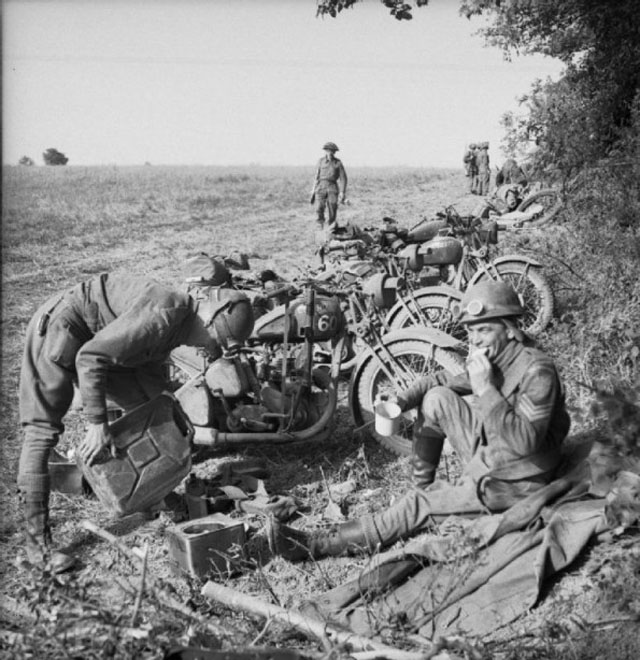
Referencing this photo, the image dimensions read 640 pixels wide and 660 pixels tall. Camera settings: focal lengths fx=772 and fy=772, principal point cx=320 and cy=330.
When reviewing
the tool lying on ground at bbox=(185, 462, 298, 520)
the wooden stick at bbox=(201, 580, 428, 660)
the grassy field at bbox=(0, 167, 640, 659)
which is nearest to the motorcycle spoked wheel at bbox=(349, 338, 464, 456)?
the grassy field at bbox=(0, 167, 640, 659)

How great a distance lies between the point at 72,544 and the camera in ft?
14.5

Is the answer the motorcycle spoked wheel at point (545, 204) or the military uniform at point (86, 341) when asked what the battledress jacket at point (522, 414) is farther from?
the motorcycle spoked wheel at point (545, 204)

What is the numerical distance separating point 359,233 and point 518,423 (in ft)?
15.5

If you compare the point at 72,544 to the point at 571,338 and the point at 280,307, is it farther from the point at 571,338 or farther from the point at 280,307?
the point at 571,338

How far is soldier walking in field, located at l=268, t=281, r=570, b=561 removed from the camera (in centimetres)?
370

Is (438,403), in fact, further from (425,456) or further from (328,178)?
(328,178)

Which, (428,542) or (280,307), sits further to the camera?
(280,307)

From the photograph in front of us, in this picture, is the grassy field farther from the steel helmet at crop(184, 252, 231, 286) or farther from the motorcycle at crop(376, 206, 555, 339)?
the steel helmet at crop(184, 252, 231, 286)

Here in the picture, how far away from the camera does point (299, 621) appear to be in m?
3.31

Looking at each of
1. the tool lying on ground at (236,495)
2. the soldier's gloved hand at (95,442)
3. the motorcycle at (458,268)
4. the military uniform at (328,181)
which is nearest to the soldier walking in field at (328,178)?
the military uniform at (328,181)

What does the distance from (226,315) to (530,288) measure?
13.5 ft

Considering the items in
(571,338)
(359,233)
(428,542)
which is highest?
(359,233)

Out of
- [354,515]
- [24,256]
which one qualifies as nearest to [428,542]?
[354,515]

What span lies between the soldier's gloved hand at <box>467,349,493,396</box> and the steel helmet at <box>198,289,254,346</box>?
4.95 ft
